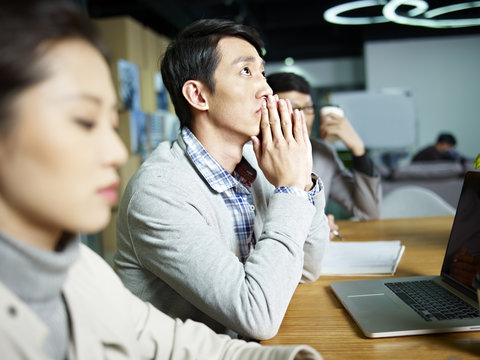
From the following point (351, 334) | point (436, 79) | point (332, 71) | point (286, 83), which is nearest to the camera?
point (351, 334)

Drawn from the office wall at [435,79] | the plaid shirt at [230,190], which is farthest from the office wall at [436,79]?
the plaid shirt at [230,190]

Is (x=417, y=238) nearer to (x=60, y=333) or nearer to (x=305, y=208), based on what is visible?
(x=305, y=208)

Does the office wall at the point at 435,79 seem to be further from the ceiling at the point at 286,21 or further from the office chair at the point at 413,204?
the office chair at the point at 413,204

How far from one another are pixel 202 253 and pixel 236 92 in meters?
0.57

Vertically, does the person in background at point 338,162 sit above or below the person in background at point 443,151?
above

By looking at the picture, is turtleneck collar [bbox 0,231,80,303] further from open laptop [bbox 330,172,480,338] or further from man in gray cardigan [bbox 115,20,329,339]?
open laptop [bbox 330,172,480,338]

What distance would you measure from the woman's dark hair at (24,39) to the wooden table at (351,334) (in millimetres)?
675

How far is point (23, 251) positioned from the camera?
542 mm

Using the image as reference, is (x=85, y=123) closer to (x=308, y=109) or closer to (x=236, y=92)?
(x=236, y=92)

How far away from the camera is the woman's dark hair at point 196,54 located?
53.7 inches

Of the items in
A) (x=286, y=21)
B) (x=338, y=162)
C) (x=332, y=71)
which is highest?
(x=286, y=21)

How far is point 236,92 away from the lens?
4.42 feet

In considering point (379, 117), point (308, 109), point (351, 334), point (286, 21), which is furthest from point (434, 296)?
point (286, 21)

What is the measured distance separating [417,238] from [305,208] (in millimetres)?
841
